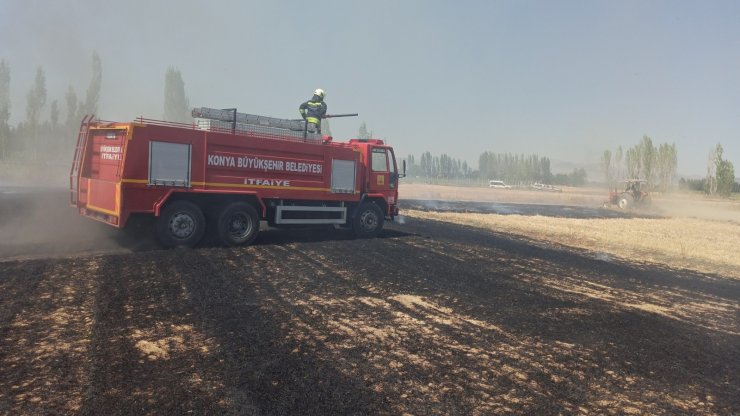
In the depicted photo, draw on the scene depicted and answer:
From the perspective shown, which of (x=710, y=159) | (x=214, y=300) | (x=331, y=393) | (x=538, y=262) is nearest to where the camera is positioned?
(x=331, y=393)

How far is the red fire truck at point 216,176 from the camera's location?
968 centimetres

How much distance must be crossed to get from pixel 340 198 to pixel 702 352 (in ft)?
29.5

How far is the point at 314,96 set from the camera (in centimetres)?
1339

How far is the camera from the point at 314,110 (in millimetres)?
13133

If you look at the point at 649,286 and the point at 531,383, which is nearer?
the point at 531,383

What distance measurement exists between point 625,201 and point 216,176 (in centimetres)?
3587

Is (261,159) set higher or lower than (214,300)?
higher

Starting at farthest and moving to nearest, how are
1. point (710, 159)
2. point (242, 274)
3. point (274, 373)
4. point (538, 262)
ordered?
point (710, 159) → point (538, 262) → point (242, 274) → point (274, 373)

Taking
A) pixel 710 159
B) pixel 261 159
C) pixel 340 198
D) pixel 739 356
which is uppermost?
pixel 710 159

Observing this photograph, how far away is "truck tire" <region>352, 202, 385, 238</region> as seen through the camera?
1338cm

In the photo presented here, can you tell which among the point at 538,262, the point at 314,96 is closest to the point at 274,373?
the point at 538,262

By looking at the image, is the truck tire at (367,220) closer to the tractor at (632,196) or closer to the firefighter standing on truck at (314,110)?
the firefighter standing on truck at (314,110)

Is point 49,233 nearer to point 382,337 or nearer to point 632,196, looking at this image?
point 382,337

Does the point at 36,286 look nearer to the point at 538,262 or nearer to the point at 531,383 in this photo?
the point at 531,383
